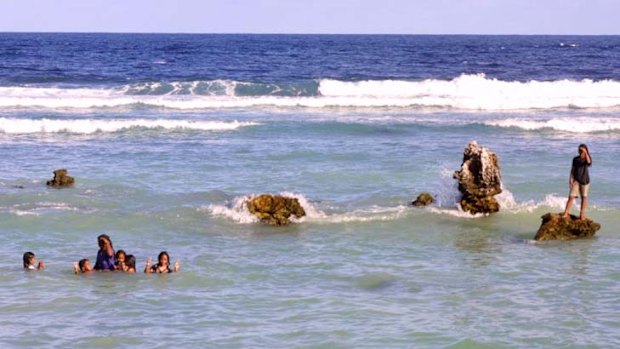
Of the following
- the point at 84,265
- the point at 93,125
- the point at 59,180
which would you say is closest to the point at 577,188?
the point at 84,265

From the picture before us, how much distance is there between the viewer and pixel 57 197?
1839 centimetres

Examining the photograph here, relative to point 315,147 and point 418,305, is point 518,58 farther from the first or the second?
point 418,305

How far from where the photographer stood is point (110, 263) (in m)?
13.5

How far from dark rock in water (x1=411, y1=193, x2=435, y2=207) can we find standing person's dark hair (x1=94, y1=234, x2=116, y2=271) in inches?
252

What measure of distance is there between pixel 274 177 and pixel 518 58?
192ft

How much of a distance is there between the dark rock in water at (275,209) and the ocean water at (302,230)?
0.23 meters

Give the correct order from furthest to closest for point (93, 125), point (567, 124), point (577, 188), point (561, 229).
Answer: point (567, 124), point (93, 125), point (577, 188), point (561, 229)

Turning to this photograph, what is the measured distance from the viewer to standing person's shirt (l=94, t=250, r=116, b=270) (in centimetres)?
1349

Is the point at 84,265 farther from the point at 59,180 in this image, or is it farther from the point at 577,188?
the point at 577,188

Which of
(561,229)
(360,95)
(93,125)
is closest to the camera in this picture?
(561,229)

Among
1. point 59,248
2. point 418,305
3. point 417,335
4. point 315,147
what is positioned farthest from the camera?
point 315,147

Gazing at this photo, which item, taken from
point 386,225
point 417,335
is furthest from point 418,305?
point 386,225

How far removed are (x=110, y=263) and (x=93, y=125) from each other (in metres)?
16.6

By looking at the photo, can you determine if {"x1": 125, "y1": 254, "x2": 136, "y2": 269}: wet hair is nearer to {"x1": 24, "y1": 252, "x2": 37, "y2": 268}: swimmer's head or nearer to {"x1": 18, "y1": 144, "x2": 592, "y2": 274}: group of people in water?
{"x1": 18, "y1": 144, "x2": 592, "y2": 274}: group of people in water
